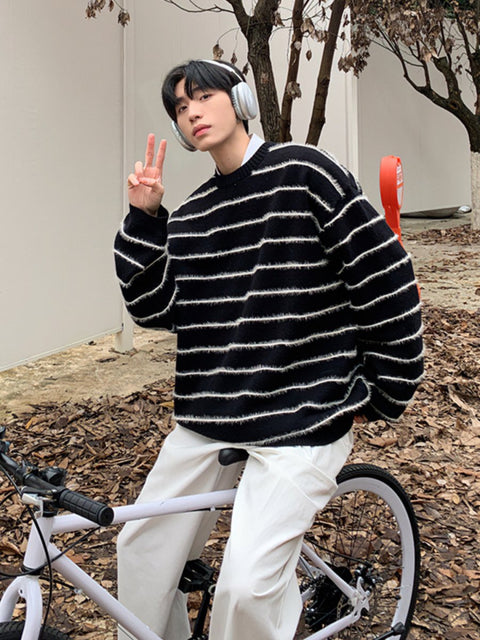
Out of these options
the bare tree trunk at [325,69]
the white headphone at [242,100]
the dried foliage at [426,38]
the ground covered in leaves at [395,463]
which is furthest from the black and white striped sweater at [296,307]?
the bare tree trunk at [325,69]

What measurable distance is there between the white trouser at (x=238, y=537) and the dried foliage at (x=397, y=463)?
0.62 m

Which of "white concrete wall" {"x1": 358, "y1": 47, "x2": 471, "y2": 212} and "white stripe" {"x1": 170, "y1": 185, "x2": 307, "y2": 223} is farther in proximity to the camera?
"white concrete wall" {"x1": 358, "y1": 47, "x2": 471, "y2": 212}

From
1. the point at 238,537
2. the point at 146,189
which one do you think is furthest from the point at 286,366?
the point at 146,189

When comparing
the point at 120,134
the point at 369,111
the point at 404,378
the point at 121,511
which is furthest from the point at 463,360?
the point at 369,111

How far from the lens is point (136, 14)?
6676 millimetres

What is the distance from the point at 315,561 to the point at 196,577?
0.40m

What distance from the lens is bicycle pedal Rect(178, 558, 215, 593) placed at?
7.12 ft

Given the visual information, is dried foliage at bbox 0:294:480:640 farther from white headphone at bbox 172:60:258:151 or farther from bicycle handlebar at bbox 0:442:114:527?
white headphone at bbox 172:60:258:151

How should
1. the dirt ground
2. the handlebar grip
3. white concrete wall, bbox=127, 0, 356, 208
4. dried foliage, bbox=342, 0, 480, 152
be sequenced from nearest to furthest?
1. the handlebar grip
2. dried foliage, bbox=342, 0, 480, 152
3. the dirt ground
4. white concrete wall, bbox=127, 0, 356, 208

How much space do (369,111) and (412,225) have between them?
2476mm

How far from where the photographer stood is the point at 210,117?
210cm

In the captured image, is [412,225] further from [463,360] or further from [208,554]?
[208,554]

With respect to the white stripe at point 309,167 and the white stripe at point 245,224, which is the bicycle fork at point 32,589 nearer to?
the white stripe at point 245,224

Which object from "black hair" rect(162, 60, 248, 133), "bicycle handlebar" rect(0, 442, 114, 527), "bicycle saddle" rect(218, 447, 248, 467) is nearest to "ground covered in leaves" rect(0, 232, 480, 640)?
"bicycle saddle" rect(218, 447, 248, 467)
